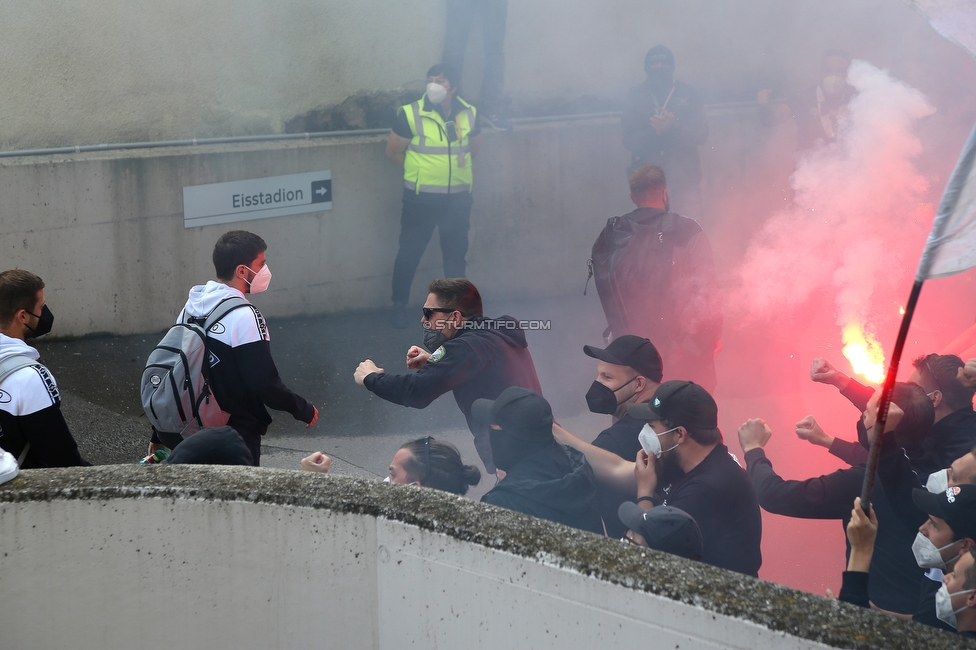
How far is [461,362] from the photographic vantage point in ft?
11.8

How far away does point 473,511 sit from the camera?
2428mm

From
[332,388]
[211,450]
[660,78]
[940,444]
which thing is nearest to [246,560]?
[211,450]

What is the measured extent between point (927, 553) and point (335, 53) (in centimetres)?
551

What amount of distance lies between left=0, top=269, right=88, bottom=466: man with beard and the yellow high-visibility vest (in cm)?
340

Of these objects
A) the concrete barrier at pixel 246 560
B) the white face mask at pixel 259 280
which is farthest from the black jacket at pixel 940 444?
the white face mask at pixel 259 280

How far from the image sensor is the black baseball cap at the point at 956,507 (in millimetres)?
2568

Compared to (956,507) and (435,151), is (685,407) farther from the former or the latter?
(435,151)

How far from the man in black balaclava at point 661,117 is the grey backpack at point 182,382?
417cm

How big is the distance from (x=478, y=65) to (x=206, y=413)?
4.62 meters

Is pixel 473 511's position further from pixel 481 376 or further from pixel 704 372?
pixel 704 372

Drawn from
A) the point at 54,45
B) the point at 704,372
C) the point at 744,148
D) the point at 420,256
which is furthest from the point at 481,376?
the point at 744,148

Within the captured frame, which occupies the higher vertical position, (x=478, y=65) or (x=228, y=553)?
(x=478, y=65)

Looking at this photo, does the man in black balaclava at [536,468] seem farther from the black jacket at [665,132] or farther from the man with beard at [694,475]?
the black jacket at [665,132]

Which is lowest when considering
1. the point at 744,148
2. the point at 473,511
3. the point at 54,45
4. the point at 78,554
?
the point at 78,554
